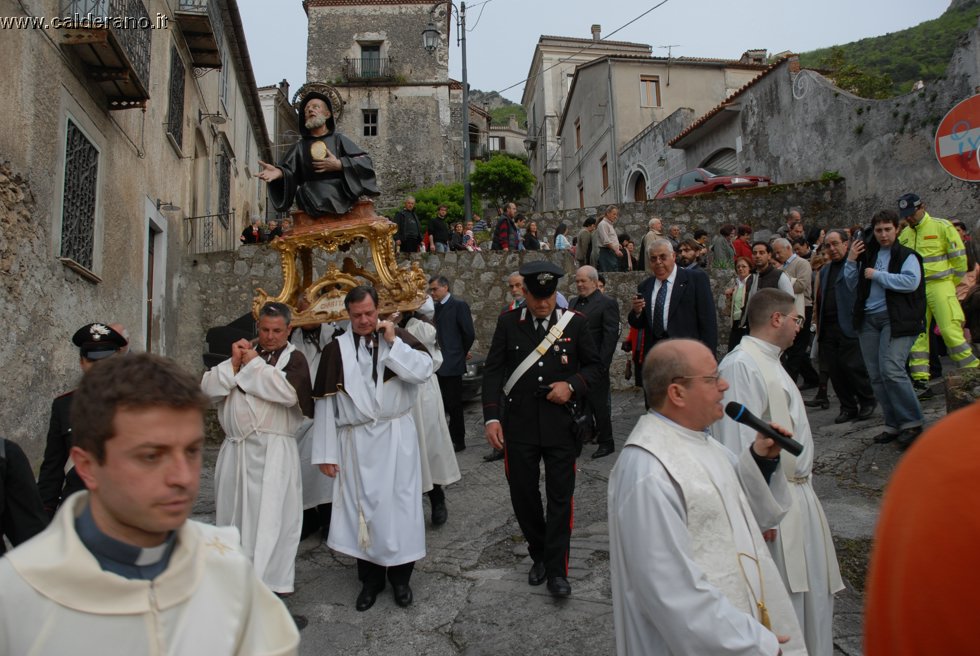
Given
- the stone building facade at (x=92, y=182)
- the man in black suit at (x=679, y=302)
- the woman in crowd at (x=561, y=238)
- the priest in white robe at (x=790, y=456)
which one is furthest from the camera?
the woman in crowd at (x=561, y=238)

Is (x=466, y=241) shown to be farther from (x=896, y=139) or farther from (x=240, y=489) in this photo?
(x=240, y=489)

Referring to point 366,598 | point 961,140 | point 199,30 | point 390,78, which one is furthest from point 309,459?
point 390,78

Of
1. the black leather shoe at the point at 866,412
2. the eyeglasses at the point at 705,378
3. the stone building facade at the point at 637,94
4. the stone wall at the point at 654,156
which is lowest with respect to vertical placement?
the black leather shoe at the point at 866,412

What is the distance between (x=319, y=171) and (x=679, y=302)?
10.8ft

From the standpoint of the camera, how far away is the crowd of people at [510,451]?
5.54 ft

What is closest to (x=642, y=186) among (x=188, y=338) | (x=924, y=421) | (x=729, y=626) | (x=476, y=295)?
(x=476, y=295)

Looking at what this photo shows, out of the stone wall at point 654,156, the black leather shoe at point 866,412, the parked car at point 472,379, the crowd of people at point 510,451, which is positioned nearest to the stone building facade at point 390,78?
the stone wall at point 654,156

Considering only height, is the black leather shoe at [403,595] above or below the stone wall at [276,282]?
below

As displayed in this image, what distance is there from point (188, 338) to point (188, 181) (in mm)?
3034

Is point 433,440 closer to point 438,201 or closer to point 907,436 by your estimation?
point 907,436

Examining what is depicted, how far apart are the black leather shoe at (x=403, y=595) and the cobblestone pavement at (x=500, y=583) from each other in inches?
2.0

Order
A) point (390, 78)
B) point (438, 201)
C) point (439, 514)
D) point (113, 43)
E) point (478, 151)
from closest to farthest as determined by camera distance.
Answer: point (439, 514), point (113, 43), point (438, 201), point (390, 78), point (478, 151)

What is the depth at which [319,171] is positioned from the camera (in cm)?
630

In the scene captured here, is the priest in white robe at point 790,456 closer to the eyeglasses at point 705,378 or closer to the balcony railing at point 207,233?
the eyeglasses at point 705,378
